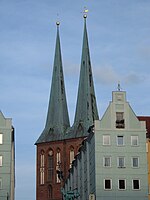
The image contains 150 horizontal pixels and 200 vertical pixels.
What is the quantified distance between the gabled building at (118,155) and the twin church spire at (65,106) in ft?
204

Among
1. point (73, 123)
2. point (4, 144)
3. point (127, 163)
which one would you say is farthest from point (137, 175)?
point (73, 123)

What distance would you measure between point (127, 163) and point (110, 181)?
126 inches

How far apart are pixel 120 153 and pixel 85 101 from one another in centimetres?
6546

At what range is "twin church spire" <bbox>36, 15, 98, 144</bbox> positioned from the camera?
14488 centimetres

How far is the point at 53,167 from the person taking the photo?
14500cm

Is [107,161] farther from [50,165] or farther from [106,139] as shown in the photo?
[50,165]

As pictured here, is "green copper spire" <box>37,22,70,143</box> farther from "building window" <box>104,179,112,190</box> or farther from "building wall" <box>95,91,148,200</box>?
"building window" <box>104,179,112,190</box>

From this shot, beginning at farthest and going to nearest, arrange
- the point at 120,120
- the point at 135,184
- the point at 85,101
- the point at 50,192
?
the point at 85,101 < the point at 50,192 < the point at 120,120 < the point at 135,184

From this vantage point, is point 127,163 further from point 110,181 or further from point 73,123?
point 73,123

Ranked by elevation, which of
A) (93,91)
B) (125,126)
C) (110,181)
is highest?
(93,91)

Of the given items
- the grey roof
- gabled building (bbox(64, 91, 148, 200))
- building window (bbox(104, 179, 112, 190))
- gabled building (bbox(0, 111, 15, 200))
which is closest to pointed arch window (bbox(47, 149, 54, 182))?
the grey roof

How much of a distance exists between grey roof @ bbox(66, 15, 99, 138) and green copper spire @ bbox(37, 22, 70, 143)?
313cm

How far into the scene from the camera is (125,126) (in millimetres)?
80875

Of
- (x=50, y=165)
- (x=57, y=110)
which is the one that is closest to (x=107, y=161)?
(x=50, y=165)
